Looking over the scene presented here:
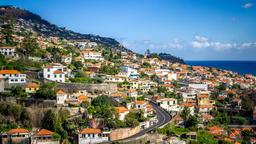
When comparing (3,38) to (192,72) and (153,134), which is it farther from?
(192,72)

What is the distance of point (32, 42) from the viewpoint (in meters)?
53.1

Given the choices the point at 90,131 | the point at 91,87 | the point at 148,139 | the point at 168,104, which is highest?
the point at 91,87

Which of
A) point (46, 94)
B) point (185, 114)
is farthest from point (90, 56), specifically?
point (46, 94)

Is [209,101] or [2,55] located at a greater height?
[2,55]

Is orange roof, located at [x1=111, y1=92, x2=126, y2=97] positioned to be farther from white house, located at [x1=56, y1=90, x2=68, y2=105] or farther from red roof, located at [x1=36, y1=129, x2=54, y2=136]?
red roof, located at [x1=36, y1=129, x2=54, y2=136]

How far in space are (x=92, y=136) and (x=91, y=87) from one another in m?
9.80

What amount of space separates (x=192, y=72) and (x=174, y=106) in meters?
35.7

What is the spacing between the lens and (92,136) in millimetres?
32000

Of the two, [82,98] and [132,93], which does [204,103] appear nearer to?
[132,93]

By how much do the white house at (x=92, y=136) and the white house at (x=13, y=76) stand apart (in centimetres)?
1034

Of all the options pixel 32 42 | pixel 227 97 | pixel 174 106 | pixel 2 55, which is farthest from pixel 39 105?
pixel 227 97

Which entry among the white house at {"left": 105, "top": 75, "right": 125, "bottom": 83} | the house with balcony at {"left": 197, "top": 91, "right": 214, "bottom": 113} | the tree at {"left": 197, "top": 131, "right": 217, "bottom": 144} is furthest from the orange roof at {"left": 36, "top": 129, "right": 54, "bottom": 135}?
the house with balcony at {"left": 197, "top": 91, "right": 214, "bottom": 113}

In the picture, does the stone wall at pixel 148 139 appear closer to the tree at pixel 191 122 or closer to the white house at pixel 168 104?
the tree at pixel 191 122

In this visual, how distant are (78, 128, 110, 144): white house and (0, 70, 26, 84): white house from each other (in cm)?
1034
